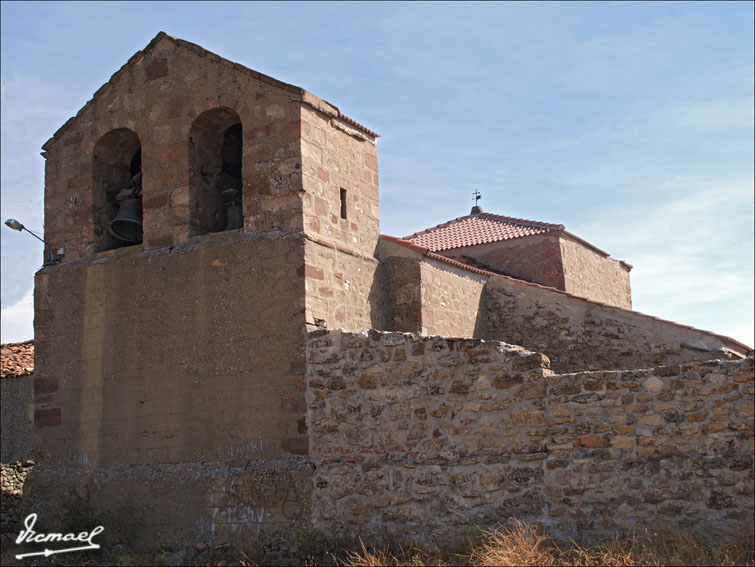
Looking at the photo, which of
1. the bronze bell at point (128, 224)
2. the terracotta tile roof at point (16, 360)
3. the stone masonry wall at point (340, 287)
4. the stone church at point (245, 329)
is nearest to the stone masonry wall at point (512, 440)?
the stone church at point (245, 329)

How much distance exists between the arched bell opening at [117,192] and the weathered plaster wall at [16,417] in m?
6.41

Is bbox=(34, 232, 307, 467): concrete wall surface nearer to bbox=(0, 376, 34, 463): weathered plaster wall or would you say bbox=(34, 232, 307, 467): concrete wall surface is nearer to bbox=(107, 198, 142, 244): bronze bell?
bbox=(107, 198, 142, 244): bronze bell

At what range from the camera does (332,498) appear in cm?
910

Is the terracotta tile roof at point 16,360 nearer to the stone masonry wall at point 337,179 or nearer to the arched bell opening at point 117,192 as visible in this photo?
the arched bell opening at point 117,192

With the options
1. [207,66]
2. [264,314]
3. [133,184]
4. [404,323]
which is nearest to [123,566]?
[264,314]

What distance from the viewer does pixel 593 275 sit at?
18312 millimetres

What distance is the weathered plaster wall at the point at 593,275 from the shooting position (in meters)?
16.8

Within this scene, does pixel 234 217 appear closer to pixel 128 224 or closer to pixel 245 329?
pixel 128 224

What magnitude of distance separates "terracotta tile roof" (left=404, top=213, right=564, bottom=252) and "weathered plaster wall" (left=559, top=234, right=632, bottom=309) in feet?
2.43

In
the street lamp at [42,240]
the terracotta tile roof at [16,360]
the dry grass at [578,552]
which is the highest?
the street lamp at [42,240]

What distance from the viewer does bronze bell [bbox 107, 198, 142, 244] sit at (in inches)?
448

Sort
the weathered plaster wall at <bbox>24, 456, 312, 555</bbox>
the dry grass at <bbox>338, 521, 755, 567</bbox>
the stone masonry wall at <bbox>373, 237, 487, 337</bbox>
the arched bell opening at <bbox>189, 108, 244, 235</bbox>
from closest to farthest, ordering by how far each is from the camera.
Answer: the dry grass at <bbox>338, 521, 755, 567</bbox> < the weathered plaster wall at <bbox>24, 456, 312, 555</bbox> < the arched bell opening at <bbox>189, 108, 244, 235</bbox> < the stone masonry wall at <bbox>373, 237, 487, 337</bbox>

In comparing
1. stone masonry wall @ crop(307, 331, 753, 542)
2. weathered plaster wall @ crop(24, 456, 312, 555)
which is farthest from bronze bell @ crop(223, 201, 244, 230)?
weathered plaster wall @ crop(24, 456, 312, 555)

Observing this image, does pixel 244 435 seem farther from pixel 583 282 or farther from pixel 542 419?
pixel 583 282
